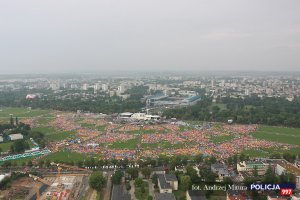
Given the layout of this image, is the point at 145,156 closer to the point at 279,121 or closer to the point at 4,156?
the point at 4,156

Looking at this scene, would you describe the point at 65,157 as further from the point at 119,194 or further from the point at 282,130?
the point at 282,130

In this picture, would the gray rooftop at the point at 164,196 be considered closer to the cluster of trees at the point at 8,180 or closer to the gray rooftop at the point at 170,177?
the gray rooftop at the point at 170,177

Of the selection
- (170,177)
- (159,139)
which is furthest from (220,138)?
(170,177)

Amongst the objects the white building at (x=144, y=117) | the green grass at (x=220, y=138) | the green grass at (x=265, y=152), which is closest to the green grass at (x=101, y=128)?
the white building at (x=144, y=117)

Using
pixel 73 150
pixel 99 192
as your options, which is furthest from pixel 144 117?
pixel 99 192

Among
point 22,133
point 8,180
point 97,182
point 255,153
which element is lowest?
point 255,153

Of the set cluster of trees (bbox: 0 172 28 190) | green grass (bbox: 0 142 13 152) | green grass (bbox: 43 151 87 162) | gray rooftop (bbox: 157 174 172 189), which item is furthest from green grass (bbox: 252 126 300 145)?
green grass (bbox: 0 142 13 152)

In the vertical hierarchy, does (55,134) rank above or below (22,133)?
below
